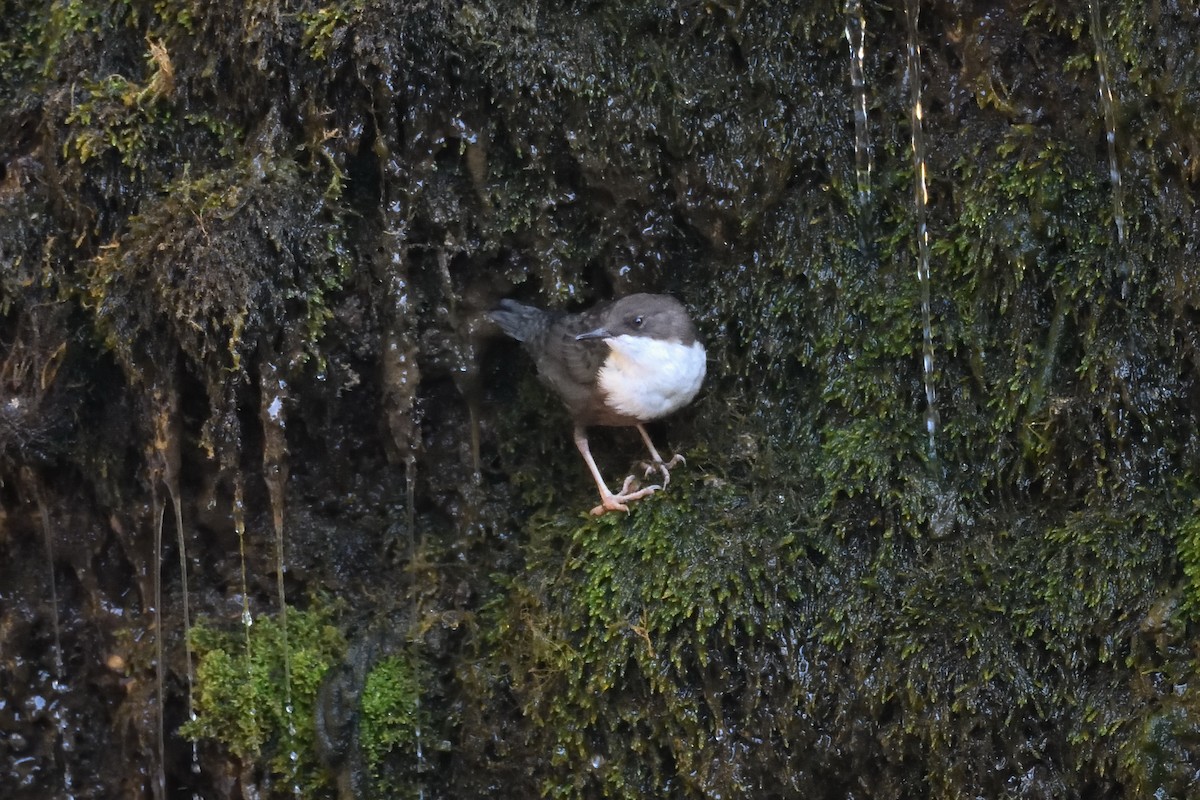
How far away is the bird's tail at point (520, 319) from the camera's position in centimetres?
415

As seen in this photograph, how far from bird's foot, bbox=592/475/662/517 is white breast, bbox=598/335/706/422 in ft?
0.81

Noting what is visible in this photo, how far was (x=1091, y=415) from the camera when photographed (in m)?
3.63

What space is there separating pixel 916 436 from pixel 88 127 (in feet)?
10.3

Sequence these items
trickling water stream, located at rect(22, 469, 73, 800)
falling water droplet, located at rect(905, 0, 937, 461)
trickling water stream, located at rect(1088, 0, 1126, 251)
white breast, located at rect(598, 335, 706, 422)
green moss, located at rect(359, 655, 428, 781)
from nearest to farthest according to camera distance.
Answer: trickling water stream, located at rect(1088, 0, 1126, 251) < falling water droplet, located at rect(905, 0, 937, 461) < white breast, located at rect(598, 335, 706, 422) < green moss, located at rect(359, 655, 428, 781) < trickling water stream, located at rect(22, 469, 73, 800)

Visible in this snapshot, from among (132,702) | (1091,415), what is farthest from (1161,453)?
(132,702)

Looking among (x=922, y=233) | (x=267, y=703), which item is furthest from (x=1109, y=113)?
(x=267, y=703)

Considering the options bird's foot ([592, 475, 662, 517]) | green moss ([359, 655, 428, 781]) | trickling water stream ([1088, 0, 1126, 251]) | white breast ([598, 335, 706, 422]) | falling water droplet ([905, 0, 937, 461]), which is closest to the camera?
trickling water stream ([1088, 0, 1126, 251])

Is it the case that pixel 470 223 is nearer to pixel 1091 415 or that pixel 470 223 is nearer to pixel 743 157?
pixel 743 157

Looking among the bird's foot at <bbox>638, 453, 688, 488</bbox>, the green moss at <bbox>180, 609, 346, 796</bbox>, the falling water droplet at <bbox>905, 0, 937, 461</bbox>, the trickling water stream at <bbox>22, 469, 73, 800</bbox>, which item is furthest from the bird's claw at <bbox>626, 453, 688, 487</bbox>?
the trickling water stream at <bbox>22, 469, 73, 800</bbox>

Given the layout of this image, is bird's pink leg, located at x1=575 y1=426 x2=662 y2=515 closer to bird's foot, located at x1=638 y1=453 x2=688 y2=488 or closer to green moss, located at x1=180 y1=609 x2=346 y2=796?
bird's foot, located at x1=638 y1=453 x2=688 y2=488

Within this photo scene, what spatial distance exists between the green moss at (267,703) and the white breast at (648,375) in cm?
149

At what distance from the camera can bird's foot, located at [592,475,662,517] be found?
13.3 ft

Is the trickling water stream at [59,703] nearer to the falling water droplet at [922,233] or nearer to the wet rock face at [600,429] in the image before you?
the wet rock face at [600,429]

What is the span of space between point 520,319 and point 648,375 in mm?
551
